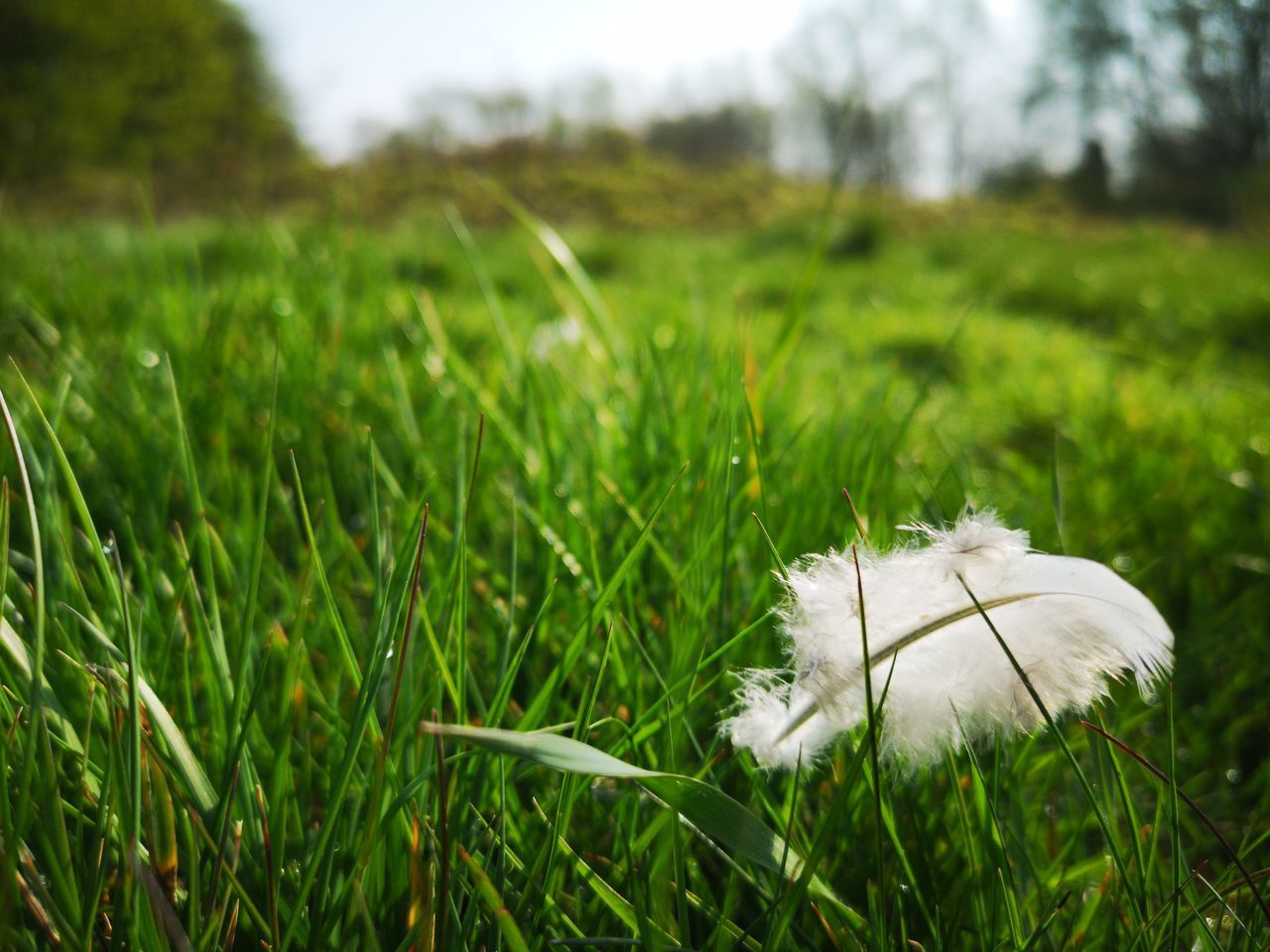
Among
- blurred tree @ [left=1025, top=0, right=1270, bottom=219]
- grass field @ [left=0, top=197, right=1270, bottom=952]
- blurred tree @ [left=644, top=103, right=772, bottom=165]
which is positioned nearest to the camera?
grass field @ [left=0, top=197, right=1270, bottom=952]

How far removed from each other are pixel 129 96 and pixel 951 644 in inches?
791

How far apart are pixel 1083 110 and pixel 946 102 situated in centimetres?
634

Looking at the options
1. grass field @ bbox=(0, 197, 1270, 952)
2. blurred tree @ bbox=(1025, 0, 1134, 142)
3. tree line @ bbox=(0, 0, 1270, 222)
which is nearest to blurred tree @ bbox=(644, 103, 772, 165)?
tree line @ bbox=(0, 0, 1270, 222)

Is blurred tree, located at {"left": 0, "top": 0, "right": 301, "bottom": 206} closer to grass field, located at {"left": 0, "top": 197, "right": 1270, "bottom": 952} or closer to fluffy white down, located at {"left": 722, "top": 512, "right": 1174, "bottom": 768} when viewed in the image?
grass field, located at {"left": 0, "top": 197, "right": 1270, "bottom": 952}

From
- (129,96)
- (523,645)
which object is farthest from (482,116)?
(523,645)

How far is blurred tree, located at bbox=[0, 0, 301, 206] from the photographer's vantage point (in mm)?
13438

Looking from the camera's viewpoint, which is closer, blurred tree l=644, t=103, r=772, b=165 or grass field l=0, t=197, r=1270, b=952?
grass field l=0, t=197, r=1270, b=952

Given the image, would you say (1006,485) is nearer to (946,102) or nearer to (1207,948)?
(1207,948)

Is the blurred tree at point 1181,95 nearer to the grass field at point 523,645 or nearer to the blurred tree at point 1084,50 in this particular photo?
the blurred tree at point 1084,50

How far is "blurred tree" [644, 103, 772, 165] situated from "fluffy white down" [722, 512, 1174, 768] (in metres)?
29.1

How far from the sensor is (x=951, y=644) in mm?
592

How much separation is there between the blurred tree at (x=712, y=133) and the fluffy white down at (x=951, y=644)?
2913cm

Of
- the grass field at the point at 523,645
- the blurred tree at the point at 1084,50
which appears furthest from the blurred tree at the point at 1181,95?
the grass field at the point at 523,645

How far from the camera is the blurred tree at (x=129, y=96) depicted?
44.1 feet
